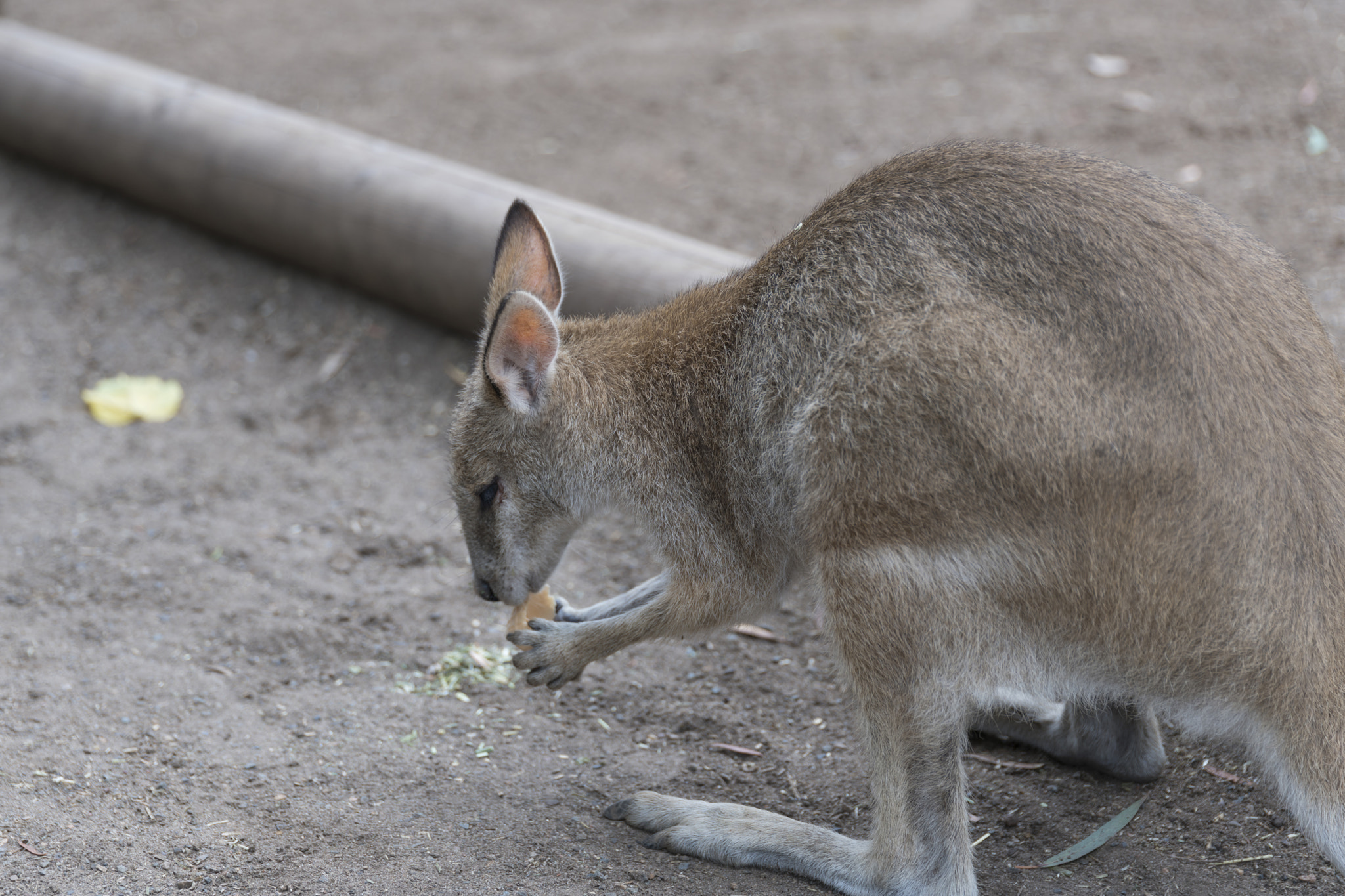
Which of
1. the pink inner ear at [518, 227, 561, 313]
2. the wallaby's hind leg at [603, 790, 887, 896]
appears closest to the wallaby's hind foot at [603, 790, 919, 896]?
the wallaby's hind leg at [603, 790, 887, 896]

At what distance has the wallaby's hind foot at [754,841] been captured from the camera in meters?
2.98

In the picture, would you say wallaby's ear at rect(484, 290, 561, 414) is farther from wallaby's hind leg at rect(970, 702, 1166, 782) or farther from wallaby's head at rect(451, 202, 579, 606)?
wallaby's hind leg at rect(970, 702, 1166, 782)

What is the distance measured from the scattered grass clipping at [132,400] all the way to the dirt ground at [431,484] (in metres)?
0.09

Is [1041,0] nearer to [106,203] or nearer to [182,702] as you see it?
[106,203]

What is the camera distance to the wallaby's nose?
11.7 feet

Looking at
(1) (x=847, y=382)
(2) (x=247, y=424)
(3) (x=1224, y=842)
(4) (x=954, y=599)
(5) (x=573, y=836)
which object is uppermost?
(1) (x=847, y=382)

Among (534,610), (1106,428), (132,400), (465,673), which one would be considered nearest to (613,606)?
(534,610)

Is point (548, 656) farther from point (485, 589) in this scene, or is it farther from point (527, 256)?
point (527, 256)

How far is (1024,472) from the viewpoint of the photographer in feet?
8.46

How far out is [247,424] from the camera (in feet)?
17.9

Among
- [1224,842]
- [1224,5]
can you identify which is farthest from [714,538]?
[1224,5]

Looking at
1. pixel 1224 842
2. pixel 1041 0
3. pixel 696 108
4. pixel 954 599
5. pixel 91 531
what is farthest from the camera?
pixel 1041 0

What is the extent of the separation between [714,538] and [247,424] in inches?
118

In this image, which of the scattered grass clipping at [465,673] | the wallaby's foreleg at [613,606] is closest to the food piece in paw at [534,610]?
the wallaby's foreleg at [613,606]
